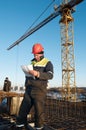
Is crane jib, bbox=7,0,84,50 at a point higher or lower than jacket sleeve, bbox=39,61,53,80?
higher

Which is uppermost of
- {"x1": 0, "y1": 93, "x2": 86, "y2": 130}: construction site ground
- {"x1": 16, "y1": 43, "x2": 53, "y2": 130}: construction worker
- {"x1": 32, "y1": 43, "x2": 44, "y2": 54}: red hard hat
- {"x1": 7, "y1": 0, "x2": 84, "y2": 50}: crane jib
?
{"x1": 7, "y1": 0, "x2": 84, "y2": 50}: crane jib

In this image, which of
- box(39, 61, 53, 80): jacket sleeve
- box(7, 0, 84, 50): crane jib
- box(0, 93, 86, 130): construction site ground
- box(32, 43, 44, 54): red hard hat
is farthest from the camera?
box(7, 0, 84, 50): crane jib

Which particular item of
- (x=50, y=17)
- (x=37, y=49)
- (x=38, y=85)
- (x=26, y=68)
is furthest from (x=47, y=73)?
(x=50, y=17)

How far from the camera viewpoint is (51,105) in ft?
25.9

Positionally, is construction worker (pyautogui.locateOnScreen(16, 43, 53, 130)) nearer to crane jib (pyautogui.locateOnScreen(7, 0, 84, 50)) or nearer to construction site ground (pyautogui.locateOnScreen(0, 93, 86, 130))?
construction site ground (pyautogui.locateOnScreen(0, 93, 86, 130))

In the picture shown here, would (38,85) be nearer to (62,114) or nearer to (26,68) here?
(26,68)

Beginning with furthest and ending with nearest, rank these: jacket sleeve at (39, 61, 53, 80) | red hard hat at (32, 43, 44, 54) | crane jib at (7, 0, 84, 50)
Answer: crane jib at (7, 0, 84, 50)
red hard hat at (32, 43, 44, 54)
jacket sleeve at (39, 61, 53, 80)

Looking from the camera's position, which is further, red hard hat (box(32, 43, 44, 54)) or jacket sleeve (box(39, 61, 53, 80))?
red hard hat (box(32, 43, 44, 54))

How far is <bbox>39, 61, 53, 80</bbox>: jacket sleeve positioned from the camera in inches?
163

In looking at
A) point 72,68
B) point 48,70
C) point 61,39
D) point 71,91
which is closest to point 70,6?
point 61,39

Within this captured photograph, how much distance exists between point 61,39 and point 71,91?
8614 mm

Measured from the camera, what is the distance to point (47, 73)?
4203 millimetres

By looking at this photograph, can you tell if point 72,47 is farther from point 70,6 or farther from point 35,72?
point 35,72

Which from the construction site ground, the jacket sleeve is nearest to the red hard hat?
the jacket sleeve
